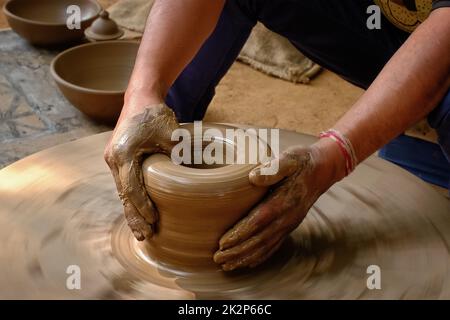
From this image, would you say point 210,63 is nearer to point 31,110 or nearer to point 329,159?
point 329,159

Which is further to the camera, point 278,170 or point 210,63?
point 210,63

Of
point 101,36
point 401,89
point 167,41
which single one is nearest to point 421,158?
point 401,89

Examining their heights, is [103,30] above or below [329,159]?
below

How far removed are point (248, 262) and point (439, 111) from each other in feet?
1.83

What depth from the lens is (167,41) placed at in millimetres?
1498

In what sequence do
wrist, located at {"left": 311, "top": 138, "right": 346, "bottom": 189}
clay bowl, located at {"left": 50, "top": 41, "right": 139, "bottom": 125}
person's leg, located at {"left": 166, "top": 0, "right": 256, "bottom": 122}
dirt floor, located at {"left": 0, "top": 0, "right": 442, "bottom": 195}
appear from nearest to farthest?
wrist, located at {"left": 311, "top": 138, "right": 346, "bottom": 189}, person's leg, located at {"left": 166, "top": 0, "right": 256, "bottom": 122}, clay bowl, located at {"left": 50, "top": 41, "right": 139, "bottom": 125}, dirt floor, located at {"left": 0, "top": 0, "right": 442, "bottom": 195}

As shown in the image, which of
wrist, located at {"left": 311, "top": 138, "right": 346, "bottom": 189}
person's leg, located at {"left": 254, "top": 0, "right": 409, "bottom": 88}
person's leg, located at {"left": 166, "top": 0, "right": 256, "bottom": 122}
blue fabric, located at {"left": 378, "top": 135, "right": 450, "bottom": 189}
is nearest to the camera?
wrist, located at {"left": 311, "top": 138, "right": 346, "bottom": 189}

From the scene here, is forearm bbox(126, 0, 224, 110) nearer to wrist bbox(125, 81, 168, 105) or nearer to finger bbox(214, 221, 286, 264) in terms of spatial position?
wrist bbox(125, 81, 168, 105)

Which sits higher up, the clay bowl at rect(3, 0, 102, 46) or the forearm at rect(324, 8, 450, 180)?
the forearm at rect(324, 8, 450, 180)

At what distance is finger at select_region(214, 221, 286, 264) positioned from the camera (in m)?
1.17

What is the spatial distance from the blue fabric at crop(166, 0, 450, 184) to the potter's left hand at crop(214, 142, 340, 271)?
649 millimetres

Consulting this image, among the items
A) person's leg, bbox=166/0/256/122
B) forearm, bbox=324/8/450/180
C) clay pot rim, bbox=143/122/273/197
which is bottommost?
person's leg, bbox=166/0/256/122

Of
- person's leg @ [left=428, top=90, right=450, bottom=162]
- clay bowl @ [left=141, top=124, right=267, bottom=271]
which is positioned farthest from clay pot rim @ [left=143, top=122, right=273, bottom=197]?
person's leg @ [left=428, top=90, right=450, bottom=162]

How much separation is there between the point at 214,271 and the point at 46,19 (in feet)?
8.04
